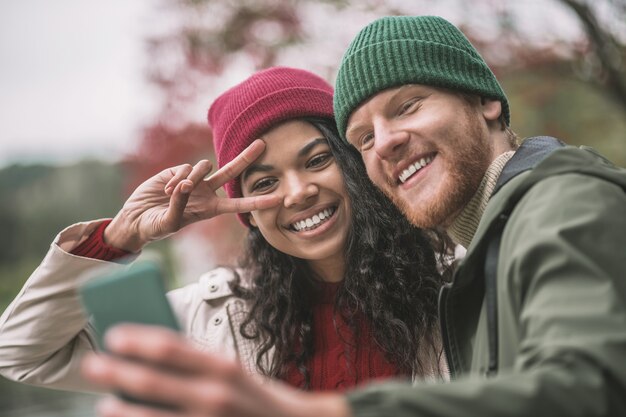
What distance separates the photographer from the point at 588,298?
1.06 metres

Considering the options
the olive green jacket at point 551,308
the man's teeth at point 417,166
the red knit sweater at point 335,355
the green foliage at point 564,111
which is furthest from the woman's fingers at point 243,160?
the green foliage at point 564,111

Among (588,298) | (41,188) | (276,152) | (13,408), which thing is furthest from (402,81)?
(41,188)

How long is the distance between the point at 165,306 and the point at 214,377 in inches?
5.8

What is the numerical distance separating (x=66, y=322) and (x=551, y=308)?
7.13ft

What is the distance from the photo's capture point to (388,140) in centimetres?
208

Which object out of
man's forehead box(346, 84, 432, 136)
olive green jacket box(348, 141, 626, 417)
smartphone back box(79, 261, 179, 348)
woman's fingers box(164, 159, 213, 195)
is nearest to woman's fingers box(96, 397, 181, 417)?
smartphone back box(79, 261, 179, 348)

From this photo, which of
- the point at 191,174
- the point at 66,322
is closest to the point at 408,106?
the point at 191,174

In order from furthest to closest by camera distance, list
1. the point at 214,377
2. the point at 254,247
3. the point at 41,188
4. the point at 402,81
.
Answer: the point at 41,188
the point at 254,247
the point at 402,81
the point at 214,377

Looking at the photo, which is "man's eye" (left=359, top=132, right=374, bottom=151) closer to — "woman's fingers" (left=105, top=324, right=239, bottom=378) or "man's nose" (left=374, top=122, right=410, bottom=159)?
"man's nose" (left=374, top=122, right=410, bottom=159)

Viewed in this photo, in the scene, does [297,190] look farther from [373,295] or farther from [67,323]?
[67,323]

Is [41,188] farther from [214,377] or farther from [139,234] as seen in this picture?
[214,377]

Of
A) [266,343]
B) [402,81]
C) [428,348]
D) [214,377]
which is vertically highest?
[214,377]

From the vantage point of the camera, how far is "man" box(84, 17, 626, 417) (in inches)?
32.0

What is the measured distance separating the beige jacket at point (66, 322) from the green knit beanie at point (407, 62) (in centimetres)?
106
